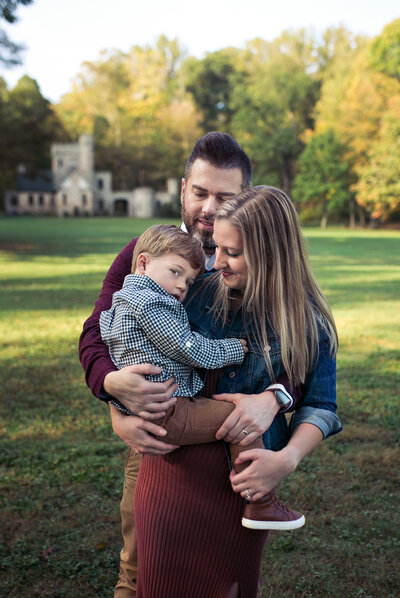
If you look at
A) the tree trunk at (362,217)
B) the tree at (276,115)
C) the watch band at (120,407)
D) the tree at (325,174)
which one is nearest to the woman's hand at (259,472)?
the watch band at (120,407)

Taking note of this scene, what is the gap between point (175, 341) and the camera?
2029 millimetres

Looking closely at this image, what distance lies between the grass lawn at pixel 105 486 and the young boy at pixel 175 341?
6.82 ft

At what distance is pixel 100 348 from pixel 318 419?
37.2 inches

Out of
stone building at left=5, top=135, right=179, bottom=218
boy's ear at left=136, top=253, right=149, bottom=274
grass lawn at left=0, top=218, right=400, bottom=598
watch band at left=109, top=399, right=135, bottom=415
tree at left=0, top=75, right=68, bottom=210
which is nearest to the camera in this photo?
watch band at left=109, top=399, right=135, bottom=415

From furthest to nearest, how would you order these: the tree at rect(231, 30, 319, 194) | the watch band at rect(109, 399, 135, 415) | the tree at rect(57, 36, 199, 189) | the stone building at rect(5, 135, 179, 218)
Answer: the tree at rect(57, 36, 199, 189) → the stone building at rect(5, 135, 179, 218) → the tree at rect(231, 30, 319, 194) → the watch band at rect(109, 399, 135, 415)

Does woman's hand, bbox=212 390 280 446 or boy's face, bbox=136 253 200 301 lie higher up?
boy's face, bbox=136 253 200 301

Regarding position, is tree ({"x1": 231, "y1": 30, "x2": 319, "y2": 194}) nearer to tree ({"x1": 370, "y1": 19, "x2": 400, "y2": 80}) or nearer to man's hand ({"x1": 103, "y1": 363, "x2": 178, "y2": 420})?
tree ({"x1": 370, "y1": 19, "x2": 400, "y2": 80})

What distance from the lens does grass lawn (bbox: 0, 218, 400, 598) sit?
3.69 meters

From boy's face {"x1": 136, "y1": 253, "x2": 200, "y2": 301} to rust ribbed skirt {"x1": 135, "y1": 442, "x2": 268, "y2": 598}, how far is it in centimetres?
62

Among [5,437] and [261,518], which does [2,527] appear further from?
[261,518]

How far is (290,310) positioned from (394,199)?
45801mm

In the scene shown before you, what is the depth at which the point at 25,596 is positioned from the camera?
3455mm

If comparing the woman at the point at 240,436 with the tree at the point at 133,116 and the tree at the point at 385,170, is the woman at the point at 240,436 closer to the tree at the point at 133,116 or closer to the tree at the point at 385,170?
the tree at the point at 385,170

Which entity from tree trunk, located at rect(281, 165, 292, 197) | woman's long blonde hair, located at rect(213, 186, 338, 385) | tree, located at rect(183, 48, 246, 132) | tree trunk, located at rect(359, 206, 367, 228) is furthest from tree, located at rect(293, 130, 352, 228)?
woman's long blonde hair, located at rect(213, 186, 338, 385)
